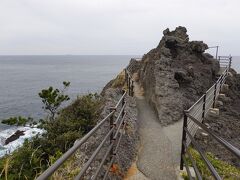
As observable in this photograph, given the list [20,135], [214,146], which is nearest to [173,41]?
[214,146]

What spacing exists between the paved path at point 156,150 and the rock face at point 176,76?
1.82 ft

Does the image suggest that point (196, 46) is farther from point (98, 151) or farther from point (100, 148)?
point (98, 151)

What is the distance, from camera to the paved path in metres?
5.88

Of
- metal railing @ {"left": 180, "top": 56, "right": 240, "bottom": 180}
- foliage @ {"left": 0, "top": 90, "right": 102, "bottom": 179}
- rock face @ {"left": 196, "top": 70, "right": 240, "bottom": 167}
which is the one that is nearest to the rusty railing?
metal railing @ {"left": 180, "top": 56, "right": 240, "bottom": 180}

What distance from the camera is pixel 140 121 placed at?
9805mm

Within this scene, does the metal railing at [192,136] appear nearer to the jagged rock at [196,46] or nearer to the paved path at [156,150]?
the paved path at [156,150]

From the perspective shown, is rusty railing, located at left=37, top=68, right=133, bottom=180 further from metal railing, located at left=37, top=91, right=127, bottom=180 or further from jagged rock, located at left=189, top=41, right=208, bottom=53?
jagged rock, located at left=189, top=41, right=208, bottom=53

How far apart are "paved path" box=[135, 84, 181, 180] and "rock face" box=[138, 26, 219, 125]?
1.82 ft

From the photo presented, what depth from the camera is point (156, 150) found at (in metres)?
7.16

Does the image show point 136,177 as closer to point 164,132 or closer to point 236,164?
point 164,132

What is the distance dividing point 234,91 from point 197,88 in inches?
163

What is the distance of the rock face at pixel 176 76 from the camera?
11.1 m

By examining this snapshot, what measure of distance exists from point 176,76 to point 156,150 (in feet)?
24.6

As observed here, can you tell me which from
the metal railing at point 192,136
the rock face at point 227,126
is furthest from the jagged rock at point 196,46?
the metal railing at point 192,136
